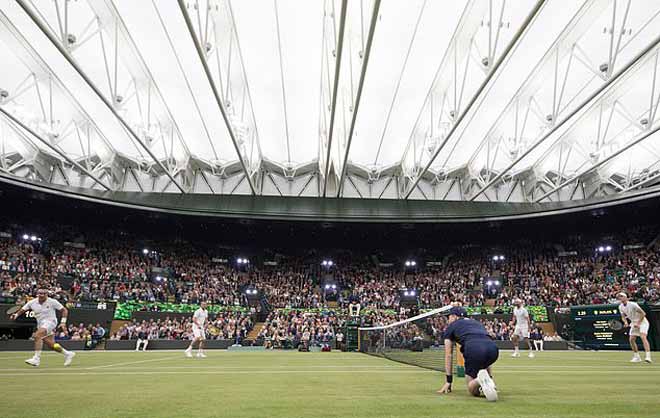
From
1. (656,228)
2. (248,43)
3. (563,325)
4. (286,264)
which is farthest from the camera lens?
(286,264)

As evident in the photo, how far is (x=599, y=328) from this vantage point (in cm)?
2503

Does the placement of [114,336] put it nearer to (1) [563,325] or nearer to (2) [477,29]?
(2) [477,29]

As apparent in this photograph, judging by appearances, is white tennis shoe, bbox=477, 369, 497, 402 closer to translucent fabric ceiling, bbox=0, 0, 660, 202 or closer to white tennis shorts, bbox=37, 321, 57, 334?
white tennis shorts, bbox=37, 321, 57, 334

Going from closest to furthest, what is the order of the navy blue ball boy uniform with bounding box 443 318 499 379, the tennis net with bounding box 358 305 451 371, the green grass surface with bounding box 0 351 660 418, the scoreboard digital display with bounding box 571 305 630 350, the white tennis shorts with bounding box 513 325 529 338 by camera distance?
the green grass surface with bounding box 0 351 660 418
the navy blue ball boy uniform with bounding box 443 318 499 379
the tennis net with bounding box 358 305 451 371
the white tennis shorts with bounding box 513 325 529 338
the scoreboard digital display with bounding box 571 305 630 350

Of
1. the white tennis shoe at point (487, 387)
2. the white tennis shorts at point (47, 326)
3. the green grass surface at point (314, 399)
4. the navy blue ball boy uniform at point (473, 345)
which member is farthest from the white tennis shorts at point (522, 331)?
the white tennis shorts at point (47, 326)

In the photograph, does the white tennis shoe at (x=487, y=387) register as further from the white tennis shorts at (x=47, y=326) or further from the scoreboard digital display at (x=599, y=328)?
the scoreboard digital display at (x=599, y=328)

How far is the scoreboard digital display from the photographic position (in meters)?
23.8

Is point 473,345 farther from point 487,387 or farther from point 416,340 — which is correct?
point 416,340

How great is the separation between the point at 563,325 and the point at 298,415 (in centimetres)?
3054

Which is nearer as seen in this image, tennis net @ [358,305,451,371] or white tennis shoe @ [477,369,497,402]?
white tennis shoe @ [477,369,497,402]

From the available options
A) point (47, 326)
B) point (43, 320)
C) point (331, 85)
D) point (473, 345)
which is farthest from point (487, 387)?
point (331, 85)

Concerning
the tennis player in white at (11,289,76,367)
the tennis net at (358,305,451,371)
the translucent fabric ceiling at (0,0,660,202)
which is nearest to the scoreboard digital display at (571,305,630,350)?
the translucent fabric ceiling at (0,0,660,202)

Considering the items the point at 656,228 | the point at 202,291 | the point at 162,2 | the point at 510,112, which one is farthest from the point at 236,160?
the point at 656,228

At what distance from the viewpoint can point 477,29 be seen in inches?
703
